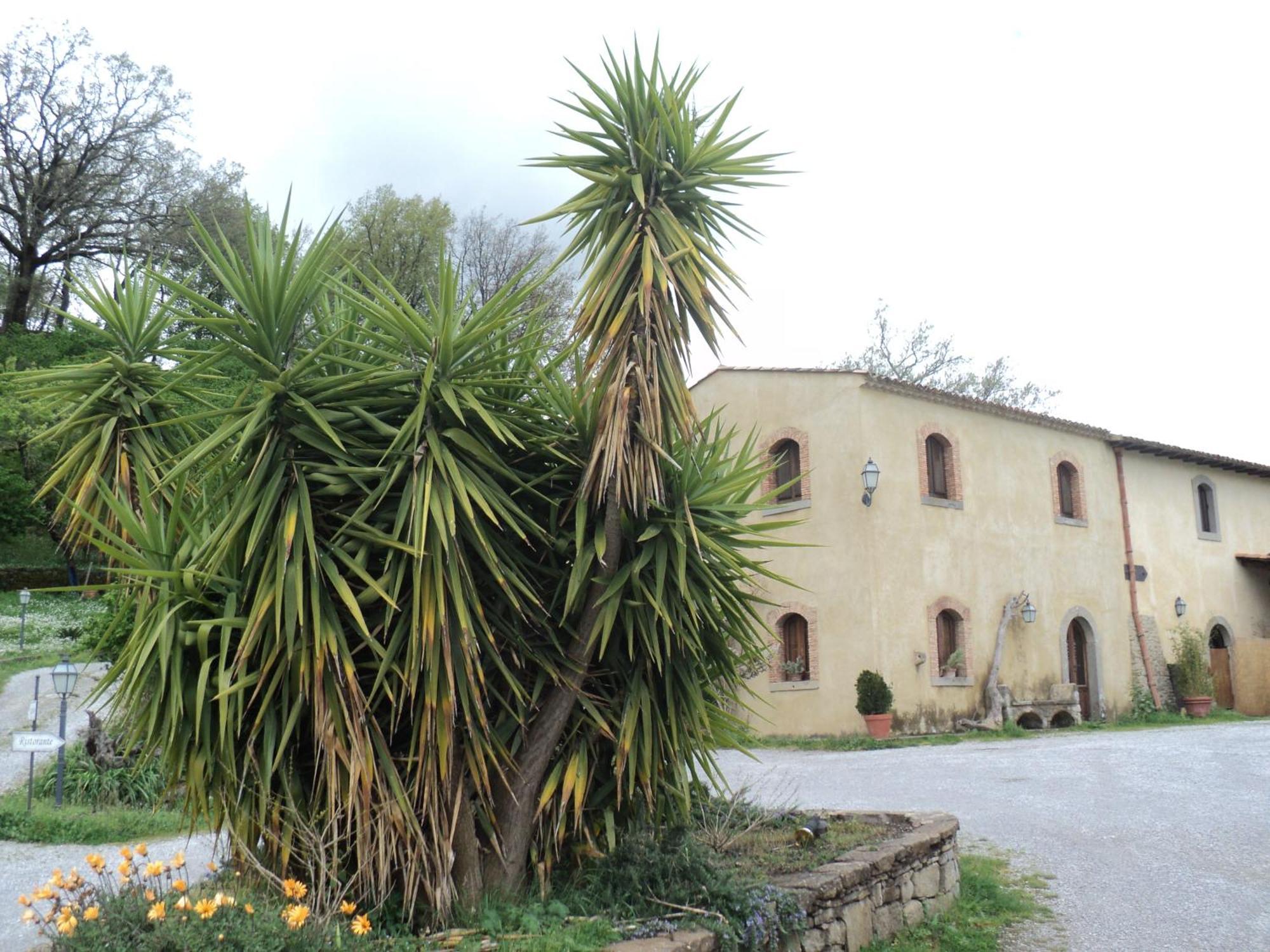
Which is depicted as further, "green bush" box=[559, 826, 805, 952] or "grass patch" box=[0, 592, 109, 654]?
"grass patch" box=[0, 592, 109, 654]

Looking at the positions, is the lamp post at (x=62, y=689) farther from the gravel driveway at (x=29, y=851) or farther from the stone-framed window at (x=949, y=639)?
the stone-framed window at (x=949, y=639)

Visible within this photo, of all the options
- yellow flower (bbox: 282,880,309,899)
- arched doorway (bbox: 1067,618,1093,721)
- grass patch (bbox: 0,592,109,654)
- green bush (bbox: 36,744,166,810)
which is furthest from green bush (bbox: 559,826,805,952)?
arched doorway (bbox: 1067,618,1093,721)

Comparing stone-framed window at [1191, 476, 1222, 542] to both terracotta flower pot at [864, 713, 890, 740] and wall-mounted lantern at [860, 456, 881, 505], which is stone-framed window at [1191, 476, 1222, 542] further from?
terracotta flower pot at [864, 713, 890, 740]

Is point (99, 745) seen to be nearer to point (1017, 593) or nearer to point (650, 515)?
point (650, 515)

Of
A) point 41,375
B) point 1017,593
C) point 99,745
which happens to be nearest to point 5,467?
point 99,745

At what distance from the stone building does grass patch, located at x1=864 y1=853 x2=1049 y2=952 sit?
857 centimetres

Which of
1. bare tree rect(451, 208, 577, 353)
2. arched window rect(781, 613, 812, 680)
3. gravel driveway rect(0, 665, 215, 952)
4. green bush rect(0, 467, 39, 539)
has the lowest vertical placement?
gravel driveway rect(0, 665, 215, 952)

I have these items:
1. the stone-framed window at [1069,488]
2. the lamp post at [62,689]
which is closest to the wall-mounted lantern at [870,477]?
the stone-framed window at [1069,488]

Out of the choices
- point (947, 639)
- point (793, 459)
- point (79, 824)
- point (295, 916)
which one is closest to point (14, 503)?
point (793, 459)

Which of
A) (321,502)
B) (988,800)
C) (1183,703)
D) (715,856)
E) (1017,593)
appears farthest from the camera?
(1183,703)

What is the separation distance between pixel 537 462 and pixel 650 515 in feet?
2.26

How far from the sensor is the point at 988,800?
35.5ft

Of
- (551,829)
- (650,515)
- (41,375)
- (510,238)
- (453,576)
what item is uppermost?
(510,238)

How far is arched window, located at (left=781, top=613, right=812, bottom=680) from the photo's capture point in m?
18.7
